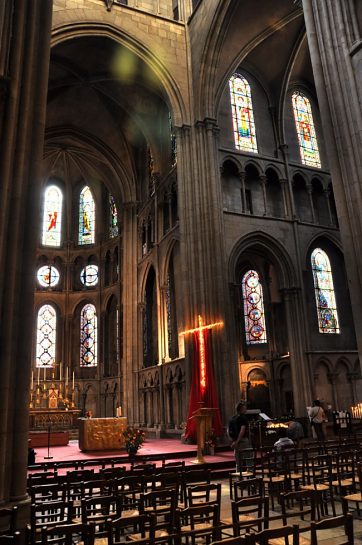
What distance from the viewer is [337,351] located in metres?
20.0

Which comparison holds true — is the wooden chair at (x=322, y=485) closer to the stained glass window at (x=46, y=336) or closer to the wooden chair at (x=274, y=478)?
the wooden chair at (x=274, y=478)

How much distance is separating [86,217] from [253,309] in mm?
14535

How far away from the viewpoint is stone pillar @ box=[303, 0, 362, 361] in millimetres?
10156

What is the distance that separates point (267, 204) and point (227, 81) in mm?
5443

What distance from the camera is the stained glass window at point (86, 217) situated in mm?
32772

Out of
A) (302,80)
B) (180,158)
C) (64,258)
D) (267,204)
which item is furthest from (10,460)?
(64,258)

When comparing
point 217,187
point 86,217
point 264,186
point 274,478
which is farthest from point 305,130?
point 274,478

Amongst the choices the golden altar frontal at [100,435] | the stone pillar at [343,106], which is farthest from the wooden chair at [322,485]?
the golden altar frontal at [100,435]

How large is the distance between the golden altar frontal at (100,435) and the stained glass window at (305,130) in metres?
14.8

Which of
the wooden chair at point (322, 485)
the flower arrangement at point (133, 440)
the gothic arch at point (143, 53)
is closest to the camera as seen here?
the wooden chair at point (322, 485)

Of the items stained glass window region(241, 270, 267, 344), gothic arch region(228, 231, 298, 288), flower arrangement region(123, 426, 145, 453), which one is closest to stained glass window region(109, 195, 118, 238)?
stained glass window region(241, 270, 267, 344)

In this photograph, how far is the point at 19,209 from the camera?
733 cm

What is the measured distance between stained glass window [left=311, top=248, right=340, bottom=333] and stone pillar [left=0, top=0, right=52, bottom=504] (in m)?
15.8

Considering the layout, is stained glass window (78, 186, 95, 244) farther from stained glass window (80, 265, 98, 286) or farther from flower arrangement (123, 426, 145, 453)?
flower arrangement (123, 426, 145, 453)
